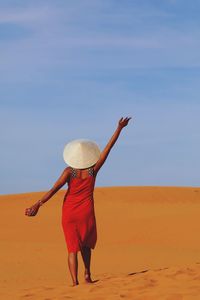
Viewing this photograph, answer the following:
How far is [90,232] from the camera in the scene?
31.5 feet

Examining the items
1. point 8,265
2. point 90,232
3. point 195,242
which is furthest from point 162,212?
point 90,232

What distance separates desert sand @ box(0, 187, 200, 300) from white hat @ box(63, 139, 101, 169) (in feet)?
5.57

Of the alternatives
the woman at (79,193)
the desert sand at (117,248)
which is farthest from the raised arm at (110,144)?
the desert sand at (117,248)

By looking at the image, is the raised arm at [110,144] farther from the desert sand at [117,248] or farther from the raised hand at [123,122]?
the desert sand at [117,248]

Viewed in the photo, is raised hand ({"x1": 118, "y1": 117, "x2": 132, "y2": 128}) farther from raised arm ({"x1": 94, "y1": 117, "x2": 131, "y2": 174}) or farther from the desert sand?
the desert sand

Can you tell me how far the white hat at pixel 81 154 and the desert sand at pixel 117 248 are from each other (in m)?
1.70

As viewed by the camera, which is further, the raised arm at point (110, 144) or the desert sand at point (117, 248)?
the raised arm at point (110, 144)

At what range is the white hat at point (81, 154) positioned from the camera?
9.50 meters

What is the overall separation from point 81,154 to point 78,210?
79 centimetres

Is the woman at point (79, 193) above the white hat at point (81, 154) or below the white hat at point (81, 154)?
below

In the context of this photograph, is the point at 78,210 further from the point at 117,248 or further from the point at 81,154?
the point at 117,248

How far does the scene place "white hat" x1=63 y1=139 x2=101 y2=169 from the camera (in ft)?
31.2

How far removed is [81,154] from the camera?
9.51 meters

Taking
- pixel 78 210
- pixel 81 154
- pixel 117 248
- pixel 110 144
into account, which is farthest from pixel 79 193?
pixel 117 248
